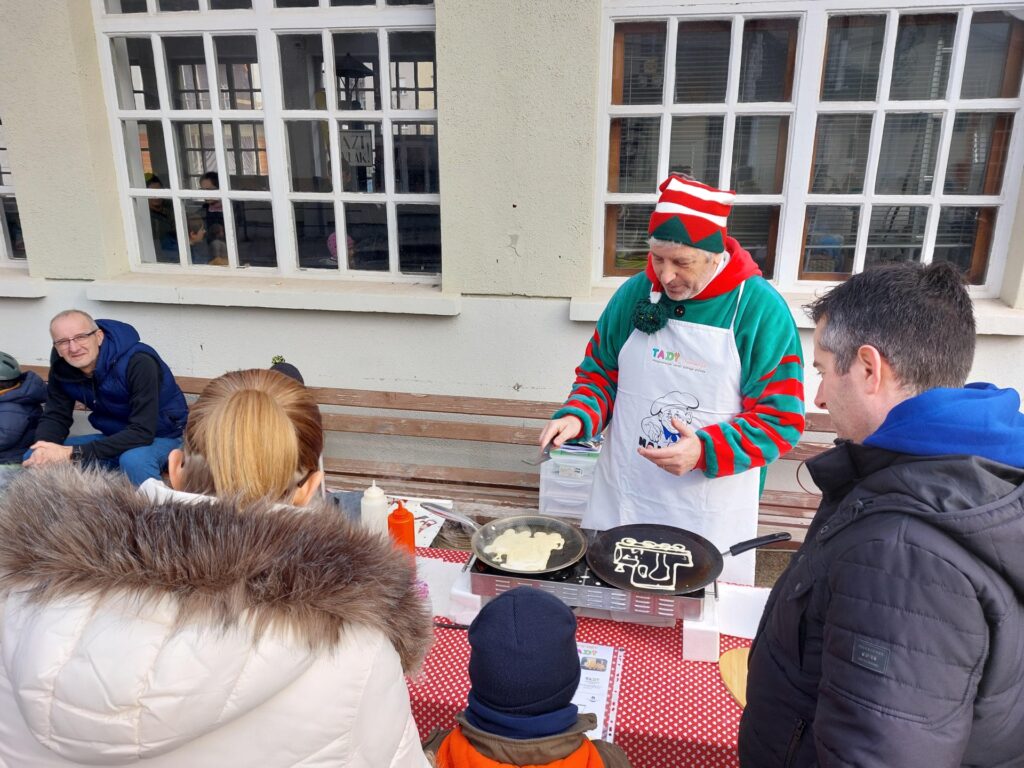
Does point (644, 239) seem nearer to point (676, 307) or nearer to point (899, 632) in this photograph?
point (676, 307)

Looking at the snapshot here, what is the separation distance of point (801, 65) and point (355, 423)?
3122 mm

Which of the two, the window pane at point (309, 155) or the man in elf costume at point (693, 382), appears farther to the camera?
the window pane at point (309, 155)

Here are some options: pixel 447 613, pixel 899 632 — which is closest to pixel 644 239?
pixel 447 613

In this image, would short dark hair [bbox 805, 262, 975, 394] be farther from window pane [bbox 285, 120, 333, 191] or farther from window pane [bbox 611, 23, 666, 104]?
window pane [bbox 285, 120, 333, 191]

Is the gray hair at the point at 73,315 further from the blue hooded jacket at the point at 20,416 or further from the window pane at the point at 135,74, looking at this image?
the window pane at the point at 135,74

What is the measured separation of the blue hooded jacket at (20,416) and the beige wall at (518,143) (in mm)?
2280

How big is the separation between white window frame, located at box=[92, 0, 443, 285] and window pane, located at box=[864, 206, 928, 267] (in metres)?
2.47

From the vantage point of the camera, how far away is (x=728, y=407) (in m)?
2.25

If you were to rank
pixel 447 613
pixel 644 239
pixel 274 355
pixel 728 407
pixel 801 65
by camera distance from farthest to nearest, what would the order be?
pixel 274 355
pixel 644 239
pixel 801 65
pixel 728 407
pixel 447 613

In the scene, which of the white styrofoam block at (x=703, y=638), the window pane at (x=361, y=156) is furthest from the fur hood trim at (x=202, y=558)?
A: the window pane at (x=361, y=156)

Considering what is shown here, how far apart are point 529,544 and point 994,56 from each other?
11.4ft

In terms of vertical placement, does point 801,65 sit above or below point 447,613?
above

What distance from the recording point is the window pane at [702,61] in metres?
3.49

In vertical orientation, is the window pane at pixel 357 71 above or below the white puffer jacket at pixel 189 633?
above
